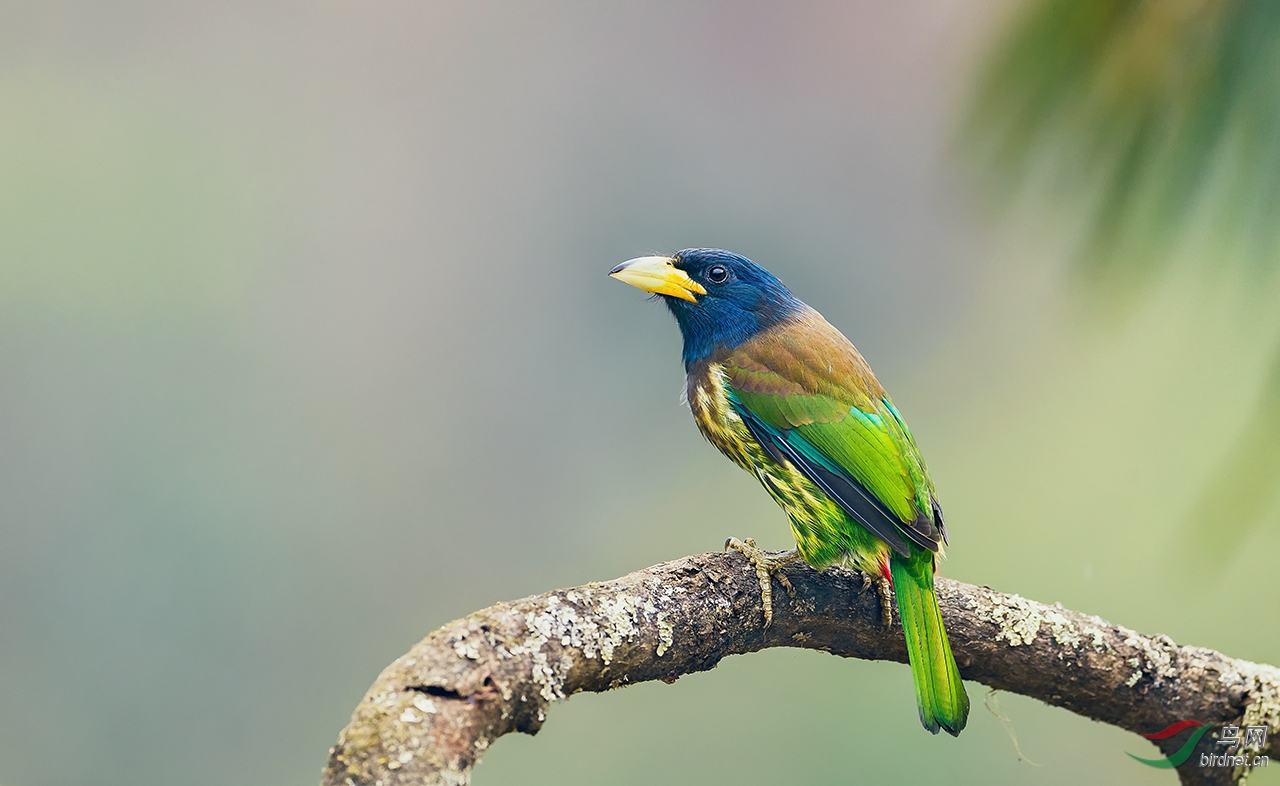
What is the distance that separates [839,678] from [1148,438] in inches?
63.6

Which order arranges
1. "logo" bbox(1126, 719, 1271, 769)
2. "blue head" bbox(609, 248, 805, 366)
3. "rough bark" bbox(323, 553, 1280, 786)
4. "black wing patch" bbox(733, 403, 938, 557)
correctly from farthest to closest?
"blue head" bbox(609, 248, 805, 366), "logo" bbox(1126, 719, 1271, 769), "black wing patch" bbox(733, 403, 938, 557), "rough bark" bbox(323, 553, 1280, 786)

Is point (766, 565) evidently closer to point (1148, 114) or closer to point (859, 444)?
point (859, 444)

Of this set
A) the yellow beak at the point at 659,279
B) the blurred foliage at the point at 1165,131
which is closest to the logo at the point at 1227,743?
the blurred foliage at the point at 1165,131

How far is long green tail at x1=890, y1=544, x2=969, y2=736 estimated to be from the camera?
1.87 m

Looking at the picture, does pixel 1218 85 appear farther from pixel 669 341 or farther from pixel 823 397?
pixel 669 341

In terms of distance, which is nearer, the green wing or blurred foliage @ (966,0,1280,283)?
blurred foliage @ (966,0,1280,283)

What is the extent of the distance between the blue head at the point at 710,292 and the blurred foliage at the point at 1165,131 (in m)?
0.61

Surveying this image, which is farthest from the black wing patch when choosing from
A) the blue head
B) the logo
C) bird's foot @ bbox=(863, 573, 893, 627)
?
the logo

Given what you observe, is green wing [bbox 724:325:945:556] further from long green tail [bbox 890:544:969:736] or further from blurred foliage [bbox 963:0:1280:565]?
blurred foliage [bbox 963:0:1280:565]

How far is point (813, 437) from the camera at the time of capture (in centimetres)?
215

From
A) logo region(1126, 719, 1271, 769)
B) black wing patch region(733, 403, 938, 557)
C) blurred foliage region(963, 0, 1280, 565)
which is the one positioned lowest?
logo region(1126, 719, 1271, 769)

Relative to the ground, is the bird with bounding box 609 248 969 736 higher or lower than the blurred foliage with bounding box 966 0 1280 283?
lower

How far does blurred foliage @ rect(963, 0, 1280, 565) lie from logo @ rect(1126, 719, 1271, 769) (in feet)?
1.51

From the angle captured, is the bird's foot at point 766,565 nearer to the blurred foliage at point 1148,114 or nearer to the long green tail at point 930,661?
the long green tail at point 930,661
